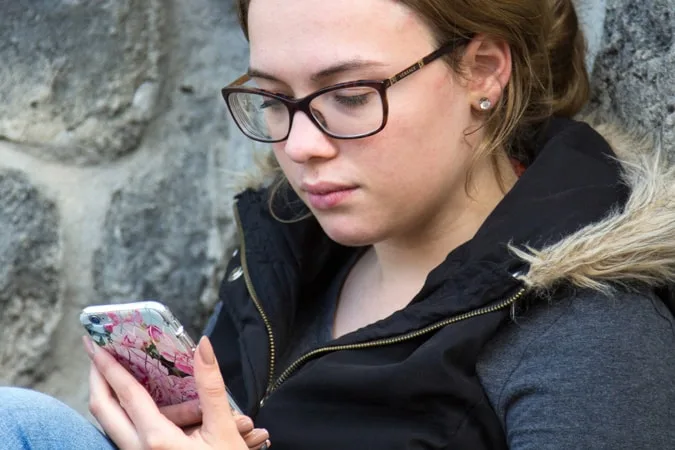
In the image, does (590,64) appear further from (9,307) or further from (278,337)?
(9,307)

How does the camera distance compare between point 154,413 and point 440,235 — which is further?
point 440,235

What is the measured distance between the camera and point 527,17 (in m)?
1.15

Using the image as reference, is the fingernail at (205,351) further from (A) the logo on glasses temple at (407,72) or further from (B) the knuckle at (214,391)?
(A) the logo on glasses temple at (407,72)

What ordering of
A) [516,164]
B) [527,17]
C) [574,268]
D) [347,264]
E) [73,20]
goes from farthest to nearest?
[73,20], [347,264], [516,164], [527,17], [574,268]

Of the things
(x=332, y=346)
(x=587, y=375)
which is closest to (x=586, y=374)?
(x=587, y=375)

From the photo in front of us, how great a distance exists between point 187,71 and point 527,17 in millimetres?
727

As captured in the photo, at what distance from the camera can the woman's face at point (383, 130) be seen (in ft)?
3.46

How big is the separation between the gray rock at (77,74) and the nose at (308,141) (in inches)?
25.2

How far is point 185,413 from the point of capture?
109 cm

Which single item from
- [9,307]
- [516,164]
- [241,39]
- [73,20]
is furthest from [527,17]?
[9,307]

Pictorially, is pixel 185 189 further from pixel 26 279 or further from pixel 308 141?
pixel 308 141

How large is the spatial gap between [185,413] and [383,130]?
38cm

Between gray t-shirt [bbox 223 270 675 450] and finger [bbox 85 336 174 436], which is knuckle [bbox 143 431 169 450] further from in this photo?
gray t-shirt [bbox 223 270 675 450]

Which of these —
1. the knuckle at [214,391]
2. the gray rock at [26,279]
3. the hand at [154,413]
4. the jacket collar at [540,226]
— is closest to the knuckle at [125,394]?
the hand at [154,413]
